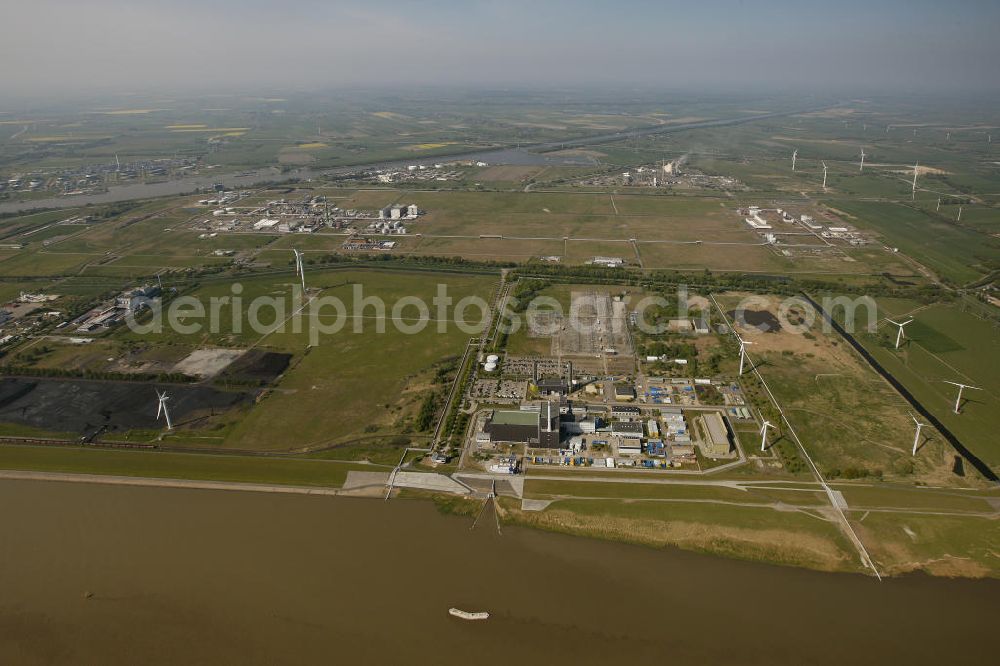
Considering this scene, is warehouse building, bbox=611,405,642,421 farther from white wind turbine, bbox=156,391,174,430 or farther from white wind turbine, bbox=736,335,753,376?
white wind turbine, bbox=156,391,174,430

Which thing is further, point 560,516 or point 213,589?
point 560,516

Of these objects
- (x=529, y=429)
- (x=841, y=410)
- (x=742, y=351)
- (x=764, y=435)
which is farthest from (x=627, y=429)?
(x=841, y=410)

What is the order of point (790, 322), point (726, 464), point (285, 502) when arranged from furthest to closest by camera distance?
point (790, 322) → point (726, 464) → point (285, 502)

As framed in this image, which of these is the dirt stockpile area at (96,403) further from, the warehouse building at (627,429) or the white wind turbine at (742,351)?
the white wind turbine at (742,351)

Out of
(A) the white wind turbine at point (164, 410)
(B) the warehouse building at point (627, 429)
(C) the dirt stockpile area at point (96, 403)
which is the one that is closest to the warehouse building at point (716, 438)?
(B) the warehouse building at point (627, 429)

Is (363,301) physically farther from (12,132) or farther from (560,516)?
(12,132)

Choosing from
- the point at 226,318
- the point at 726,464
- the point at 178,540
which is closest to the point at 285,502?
the point at 178,540

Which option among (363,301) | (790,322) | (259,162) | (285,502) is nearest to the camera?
(285,502)
